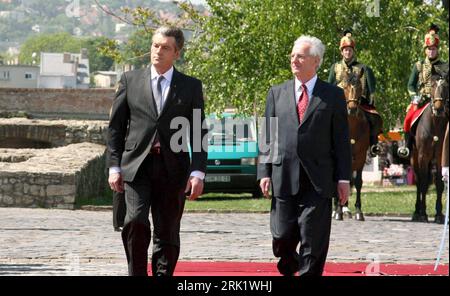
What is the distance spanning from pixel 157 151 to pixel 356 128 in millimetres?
11206

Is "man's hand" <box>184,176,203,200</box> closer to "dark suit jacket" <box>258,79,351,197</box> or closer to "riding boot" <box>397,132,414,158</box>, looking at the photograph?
"dark suit jacket" <box>258,79,351,197</box>

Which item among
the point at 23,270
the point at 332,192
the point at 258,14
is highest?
the point at 258,14

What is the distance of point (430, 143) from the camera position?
21.2m

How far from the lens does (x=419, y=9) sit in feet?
138

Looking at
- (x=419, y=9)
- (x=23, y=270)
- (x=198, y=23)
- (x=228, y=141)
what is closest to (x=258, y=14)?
(x=419, y=9)

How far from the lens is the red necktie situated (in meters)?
10.1

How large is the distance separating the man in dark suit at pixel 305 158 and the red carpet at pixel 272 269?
9.28ft

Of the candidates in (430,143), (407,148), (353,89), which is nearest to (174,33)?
(353,89)

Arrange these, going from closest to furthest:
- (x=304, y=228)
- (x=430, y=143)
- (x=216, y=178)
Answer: (x=304, y=228)
(x=430, y=143)
(x=216, y=178)

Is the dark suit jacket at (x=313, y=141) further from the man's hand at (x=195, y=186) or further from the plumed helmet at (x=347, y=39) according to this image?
the plumed helmet at (x=347, y=39)

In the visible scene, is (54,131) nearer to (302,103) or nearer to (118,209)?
(118,209)
